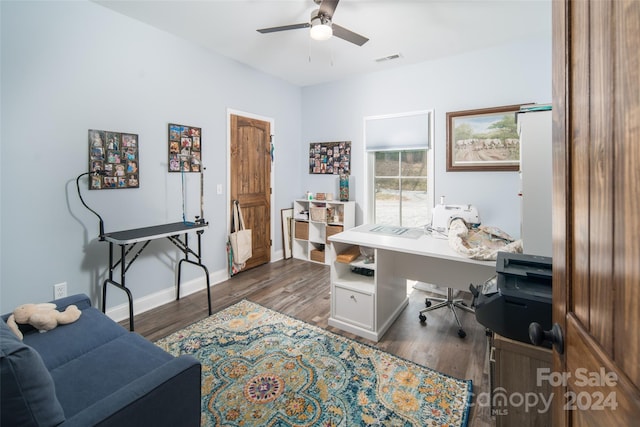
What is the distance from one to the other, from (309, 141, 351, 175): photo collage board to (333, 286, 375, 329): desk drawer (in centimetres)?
234

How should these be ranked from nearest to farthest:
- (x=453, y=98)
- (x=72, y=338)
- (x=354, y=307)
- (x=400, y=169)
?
(x=72, y=338), (x=354, y=307), (x=453, y=98), (x=400, y=169)

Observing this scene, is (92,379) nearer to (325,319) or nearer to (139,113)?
(325,319)

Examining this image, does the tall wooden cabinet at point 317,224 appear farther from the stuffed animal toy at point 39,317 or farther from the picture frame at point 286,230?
the stuffed animal toy at point 39,317

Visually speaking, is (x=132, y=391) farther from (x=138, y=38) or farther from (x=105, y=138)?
(x=138, y=38)

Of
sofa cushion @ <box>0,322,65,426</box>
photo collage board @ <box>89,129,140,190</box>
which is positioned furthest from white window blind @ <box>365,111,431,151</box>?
sofa cushion @ <box>0,322,65,426</box>

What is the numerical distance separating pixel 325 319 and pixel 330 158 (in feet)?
8.67

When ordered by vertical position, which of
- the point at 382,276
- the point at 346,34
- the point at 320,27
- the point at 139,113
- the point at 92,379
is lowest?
the point at 92,379

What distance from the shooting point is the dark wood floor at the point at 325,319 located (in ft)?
7.05

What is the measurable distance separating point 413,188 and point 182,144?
9.67ft

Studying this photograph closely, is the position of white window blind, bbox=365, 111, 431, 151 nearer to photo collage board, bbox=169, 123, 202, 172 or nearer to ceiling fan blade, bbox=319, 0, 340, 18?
ceiling fan blade, bbox=319, 0, 340, 18

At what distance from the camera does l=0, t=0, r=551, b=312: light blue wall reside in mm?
2246

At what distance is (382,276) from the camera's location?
2.49 metres

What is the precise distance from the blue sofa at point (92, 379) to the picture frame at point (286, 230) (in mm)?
3002

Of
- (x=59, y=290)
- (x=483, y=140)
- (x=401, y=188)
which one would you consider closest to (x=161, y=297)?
(x=59, y=290)
